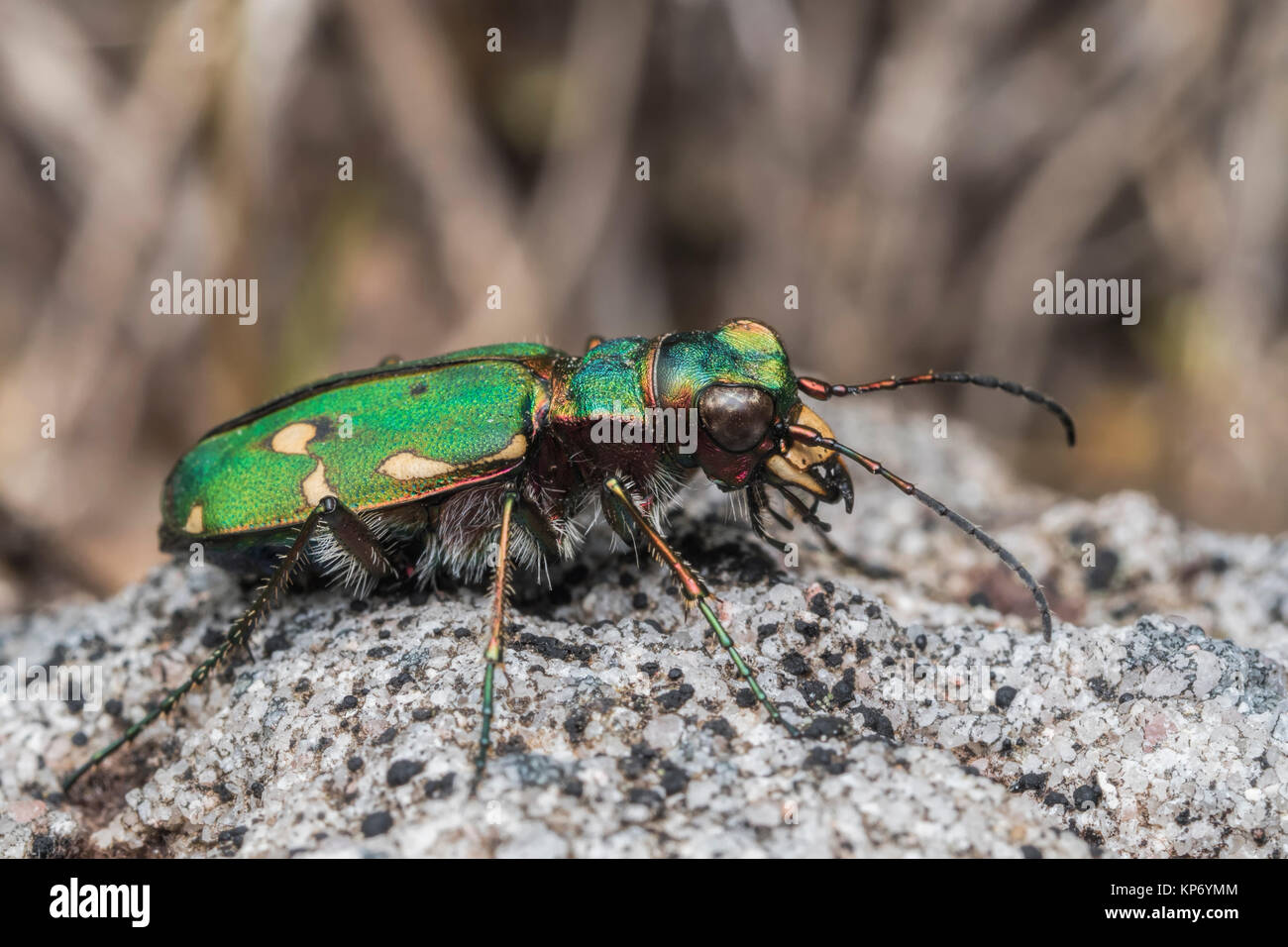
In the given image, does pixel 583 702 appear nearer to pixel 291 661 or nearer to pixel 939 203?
pixel 291 661

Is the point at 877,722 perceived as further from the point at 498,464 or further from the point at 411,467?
the point at 411,467

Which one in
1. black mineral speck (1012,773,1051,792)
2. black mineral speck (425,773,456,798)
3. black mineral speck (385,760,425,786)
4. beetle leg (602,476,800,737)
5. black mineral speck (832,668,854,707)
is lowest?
black mineral speck (1012,773,1051,792)

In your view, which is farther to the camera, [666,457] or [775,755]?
[666,457]

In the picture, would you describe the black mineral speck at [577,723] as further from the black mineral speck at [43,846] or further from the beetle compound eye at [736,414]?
the black mineral speck at [43,846]

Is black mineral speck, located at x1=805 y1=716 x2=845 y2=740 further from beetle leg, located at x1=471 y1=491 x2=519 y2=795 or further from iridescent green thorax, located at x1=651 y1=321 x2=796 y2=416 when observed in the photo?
iridescent green thorax, located at x1=651 y1=321 x2=796 y2=416

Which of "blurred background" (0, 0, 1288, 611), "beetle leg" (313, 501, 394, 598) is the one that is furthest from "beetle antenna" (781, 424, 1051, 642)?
"blurred background" (0, 0, 1288, 611)

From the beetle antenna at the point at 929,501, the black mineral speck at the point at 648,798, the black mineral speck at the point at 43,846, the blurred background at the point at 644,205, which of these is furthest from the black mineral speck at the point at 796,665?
the blurred background at the point at 644,205

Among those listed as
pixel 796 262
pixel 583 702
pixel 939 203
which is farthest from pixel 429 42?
pixel 583 702

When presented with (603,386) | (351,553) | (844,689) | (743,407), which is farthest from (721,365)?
(351,553)
